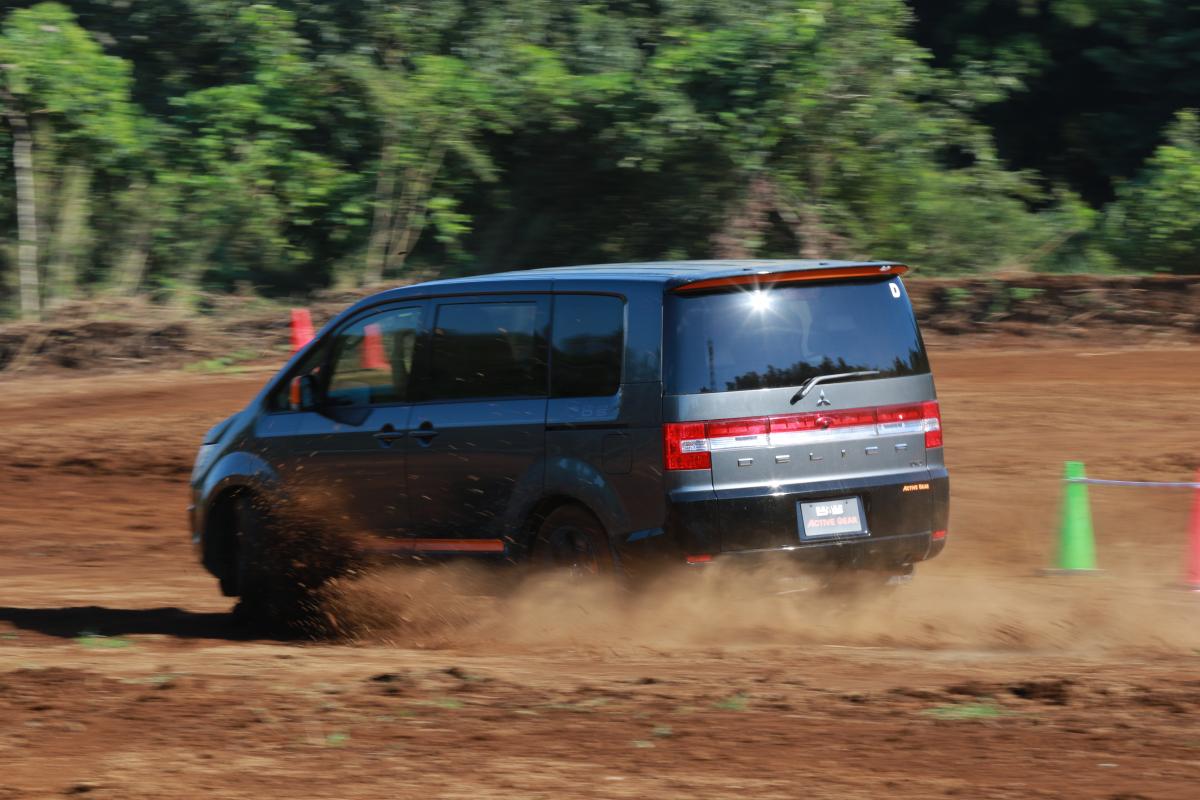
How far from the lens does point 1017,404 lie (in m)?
14.5

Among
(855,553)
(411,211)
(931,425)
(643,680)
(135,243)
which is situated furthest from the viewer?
(411,211)

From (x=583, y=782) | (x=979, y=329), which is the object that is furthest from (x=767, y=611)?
(x=979, y=329)

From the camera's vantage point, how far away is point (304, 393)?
28.1 feet

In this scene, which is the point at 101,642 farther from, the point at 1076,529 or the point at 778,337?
the point at 1076,529

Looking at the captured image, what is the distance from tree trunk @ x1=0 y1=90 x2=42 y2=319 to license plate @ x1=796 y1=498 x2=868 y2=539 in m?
16.3

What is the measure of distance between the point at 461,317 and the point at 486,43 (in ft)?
51.1

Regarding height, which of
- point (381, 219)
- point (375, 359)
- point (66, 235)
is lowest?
point (375, 359)

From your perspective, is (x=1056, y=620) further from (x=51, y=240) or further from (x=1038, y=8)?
(x=1038, y=8)

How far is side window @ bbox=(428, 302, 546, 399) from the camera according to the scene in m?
7.66

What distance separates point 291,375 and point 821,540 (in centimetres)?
302

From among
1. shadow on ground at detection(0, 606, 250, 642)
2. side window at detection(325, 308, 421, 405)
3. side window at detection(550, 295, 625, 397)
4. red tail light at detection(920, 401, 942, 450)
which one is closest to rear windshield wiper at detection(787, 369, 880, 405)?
red tail light at detection(920, 401, 942, 450)

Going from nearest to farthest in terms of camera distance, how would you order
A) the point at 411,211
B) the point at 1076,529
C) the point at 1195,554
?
the point at 1195,554 < the point at 1076,529 < the point at 411,211

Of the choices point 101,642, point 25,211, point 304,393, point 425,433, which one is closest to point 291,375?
point 304,393

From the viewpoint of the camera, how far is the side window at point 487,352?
7.66 m
